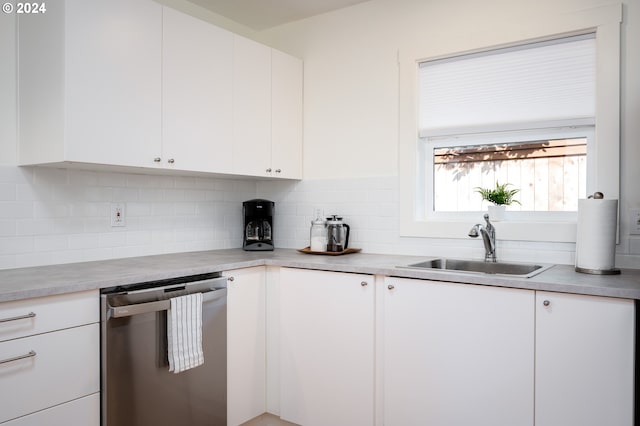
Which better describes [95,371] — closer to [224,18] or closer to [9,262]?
[9,262]

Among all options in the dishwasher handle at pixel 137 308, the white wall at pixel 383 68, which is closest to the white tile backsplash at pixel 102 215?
the white wall at pixel 383 68

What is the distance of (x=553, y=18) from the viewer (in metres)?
2.39

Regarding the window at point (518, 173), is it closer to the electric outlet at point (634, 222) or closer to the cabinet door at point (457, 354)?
the electric outlet at point (634, 222)

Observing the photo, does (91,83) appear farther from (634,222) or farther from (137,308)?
(634,222)

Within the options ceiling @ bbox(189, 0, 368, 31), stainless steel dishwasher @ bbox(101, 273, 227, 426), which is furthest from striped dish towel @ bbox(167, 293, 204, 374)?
ceiling @ bbox(189, 0, 368, 31)

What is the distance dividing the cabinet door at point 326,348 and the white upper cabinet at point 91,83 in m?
1.03

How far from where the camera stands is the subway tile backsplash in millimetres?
2258

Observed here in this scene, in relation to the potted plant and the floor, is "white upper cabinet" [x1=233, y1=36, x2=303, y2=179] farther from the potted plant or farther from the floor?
the floor

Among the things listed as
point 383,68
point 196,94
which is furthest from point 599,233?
point 196,94

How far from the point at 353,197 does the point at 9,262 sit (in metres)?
1.87

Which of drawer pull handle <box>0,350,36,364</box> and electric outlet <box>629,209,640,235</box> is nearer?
drawer pull handle <box>0,350,36,364</box>

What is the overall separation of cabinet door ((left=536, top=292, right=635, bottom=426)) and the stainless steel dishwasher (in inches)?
56.7

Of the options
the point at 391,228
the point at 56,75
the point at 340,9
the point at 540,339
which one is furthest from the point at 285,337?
the point at 340,9

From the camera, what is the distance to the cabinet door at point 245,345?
2457mm
